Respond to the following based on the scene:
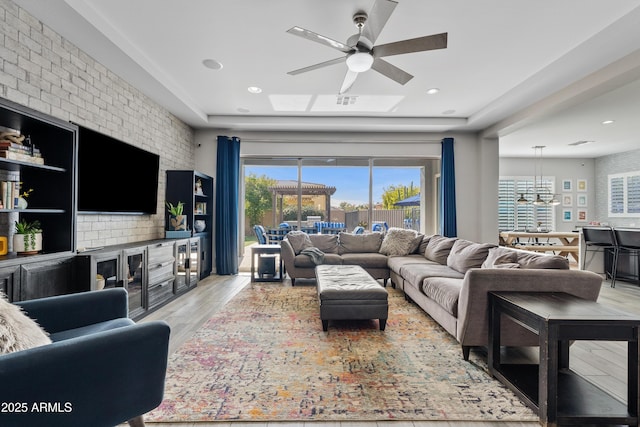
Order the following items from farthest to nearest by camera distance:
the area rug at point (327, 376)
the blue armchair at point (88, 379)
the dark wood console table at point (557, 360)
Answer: the area rug at point (327, 376)
the dark wood console table at point (557, 360)
the blue armchair at point (88, 379)

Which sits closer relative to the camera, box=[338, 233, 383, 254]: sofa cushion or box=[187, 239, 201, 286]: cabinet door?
box=[187, 239, 201, 286]: cabinet door

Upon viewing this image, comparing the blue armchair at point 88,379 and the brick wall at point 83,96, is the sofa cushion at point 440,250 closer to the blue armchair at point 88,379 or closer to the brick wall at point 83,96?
the blue armchair at point 88,379

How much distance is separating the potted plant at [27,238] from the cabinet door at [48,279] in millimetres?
146

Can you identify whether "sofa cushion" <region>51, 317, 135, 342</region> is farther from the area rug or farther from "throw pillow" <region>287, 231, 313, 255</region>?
"throw pillow" <region>287, 231, 313, 255</region>

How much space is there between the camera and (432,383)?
2006 mm

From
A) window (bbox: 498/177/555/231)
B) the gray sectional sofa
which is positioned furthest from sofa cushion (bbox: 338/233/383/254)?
window (bbox: 498/177/555/231)

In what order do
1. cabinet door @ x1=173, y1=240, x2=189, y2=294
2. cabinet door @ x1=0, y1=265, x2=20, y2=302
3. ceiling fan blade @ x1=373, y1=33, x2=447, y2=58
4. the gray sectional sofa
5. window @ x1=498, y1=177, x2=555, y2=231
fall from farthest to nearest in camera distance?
window @ x1=498, y1=177, x2=555, y2=231 < cabinet door @ x1=173, y1=240, x2=189, y2=294 < ceiling fan blade @ x1=373, y1=33, x2=447, y2=58 < the gray sectional sofa < cabinet door @ x1=0, y1=265, x2=20, y2=302

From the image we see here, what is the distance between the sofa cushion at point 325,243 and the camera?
5301mm

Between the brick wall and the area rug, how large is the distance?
1.73 metres

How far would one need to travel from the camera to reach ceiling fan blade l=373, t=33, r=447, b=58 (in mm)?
2387

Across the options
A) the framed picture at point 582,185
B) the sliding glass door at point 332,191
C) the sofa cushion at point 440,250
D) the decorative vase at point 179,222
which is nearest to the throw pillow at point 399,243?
the sofa cushion at point 440,250

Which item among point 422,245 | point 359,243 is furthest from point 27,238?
point 422,245

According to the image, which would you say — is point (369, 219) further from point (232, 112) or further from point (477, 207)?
point (232, 112)

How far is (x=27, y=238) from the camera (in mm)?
2240
